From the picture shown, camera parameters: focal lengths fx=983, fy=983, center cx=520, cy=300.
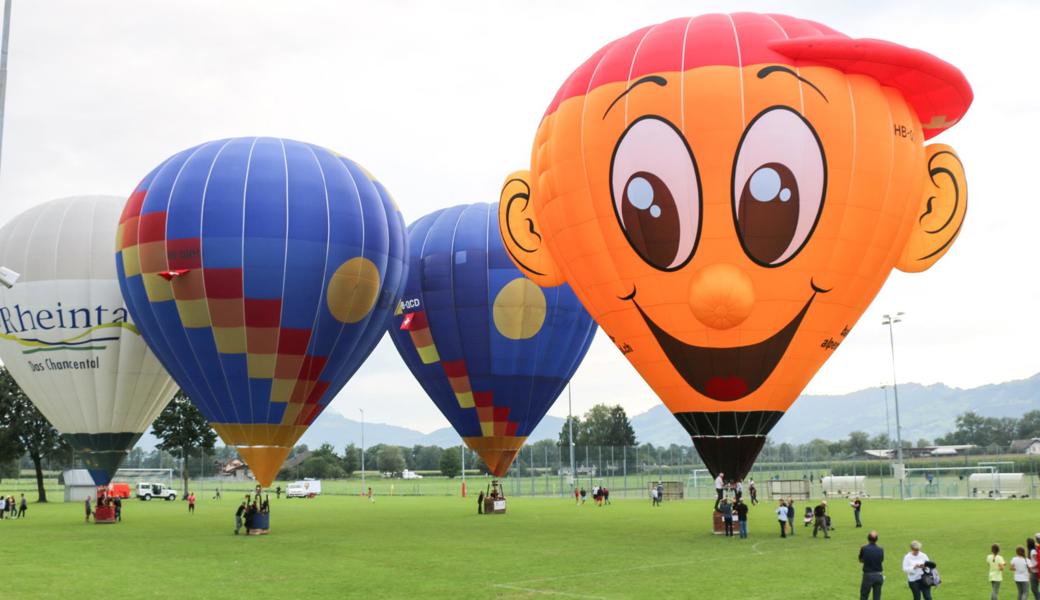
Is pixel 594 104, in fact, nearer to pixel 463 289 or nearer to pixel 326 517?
pixel 463 289

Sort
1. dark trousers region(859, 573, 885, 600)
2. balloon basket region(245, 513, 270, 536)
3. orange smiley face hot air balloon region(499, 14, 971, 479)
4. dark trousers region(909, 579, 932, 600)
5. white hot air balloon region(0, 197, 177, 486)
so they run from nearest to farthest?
dark trousers region(909, 579, 932, 600) → dark trousers region(859, 573, 885, 600) → orange smiley face hot air balloon region(499, 14, 971, 479) → balloon basket region(245, 513, 270, 536) → white hot air balloon region(0, 197, 177, 486)

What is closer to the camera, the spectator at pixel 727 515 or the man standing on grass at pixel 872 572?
the man standing on grass at pixel 872 572

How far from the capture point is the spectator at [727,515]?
79.1 ft

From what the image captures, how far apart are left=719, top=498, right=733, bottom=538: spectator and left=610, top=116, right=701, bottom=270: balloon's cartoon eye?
664 cm

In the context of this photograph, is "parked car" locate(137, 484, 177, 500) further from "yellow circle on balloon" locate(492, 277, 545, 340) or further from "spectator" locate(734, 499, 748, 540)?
"spectator" locate(734, 499, 748, 540)

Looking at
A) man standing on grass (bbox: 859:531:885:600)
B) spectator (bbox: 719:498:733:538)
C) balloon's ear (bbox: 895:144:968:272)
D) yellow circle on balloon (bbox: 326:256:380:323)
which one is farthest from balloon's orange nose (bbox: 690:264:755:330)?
yellow circle on balloon (bbox: 326:256:380:323)

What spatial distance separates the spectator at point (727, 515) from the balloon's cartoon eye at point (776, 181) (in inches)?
268

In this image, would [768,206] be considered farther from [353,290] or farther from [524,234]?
[353,290]

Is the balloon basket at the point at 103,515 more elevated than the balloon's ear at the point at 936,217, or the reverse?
the balloon's ear at the point at 936,217

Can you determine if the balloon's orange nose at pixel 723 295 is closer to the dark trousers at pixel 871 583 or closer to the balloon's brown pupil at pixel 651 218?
the balloon's brown pupil at pixel 651 218

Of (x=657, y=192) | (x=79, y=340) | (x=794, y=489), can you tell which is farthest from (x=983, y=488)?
(x=79, y=340)

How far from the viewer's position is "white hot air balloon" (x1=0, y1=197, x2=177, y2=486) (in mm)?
34781

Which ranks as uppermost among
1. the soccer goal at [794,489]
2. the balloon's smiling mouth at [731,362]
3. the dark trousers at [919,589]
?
the balloon's smiling mouth at [731,362]

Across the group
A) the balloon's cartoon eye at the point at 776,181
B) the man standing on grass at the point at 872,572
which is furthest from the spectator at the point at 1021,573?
the balloon's cartoon eye at the point at 776,181
